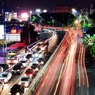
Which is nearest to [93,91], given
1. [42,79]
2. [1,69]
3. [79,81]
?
[79,81]

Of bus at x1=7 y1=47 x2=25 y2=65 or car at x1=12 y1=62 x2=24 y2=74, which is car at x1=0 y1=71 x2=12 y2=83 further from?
bus at x1=7 y1=47 x2=25 y2=65

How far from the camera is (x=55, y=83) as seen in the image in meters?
30.6

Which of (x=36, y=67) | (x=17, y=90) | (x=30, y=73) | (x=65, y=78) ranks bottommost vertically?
(x=65, y=78)

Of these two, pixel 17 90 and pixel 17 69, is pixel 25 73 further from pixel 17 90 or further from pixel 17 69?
pixel 17 90

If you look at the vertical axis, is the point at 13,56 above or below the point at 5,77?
above

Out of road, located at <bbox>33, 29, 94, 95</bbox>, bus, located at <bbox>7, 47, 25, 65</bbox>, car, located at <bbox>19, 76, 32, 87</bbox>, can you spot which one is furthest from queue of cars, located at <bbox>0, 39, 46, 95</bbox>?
bus, located at <bbox>7, 47, 25, 65</bbox>

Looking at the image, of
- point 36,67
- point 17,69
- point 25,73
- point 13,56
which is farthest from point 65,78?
point 13,56

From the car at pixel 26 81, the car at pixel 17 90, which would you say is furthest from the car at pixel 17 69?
the car at pixel 17 90

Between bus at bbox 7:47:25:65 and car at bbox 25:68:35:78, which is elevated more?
bus at bbox 7:47:25:65

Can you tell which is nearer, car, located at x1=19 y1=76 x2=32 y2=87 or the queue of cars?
the queue of cars

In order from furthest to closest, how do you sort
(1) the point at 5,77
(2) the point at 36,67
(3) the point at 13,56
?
(3) the point at 13,56, (2) the point at 36,67, (1) the point at 5,77

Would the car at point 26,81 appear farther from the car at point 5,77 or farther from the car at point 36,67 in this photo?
the car at point 36,67

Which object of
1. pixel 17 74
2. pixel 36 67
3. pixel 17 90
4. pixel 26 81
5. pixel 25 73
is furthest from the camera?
pixel 36 67

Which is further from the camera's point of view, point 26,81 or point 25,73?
point 25,73
